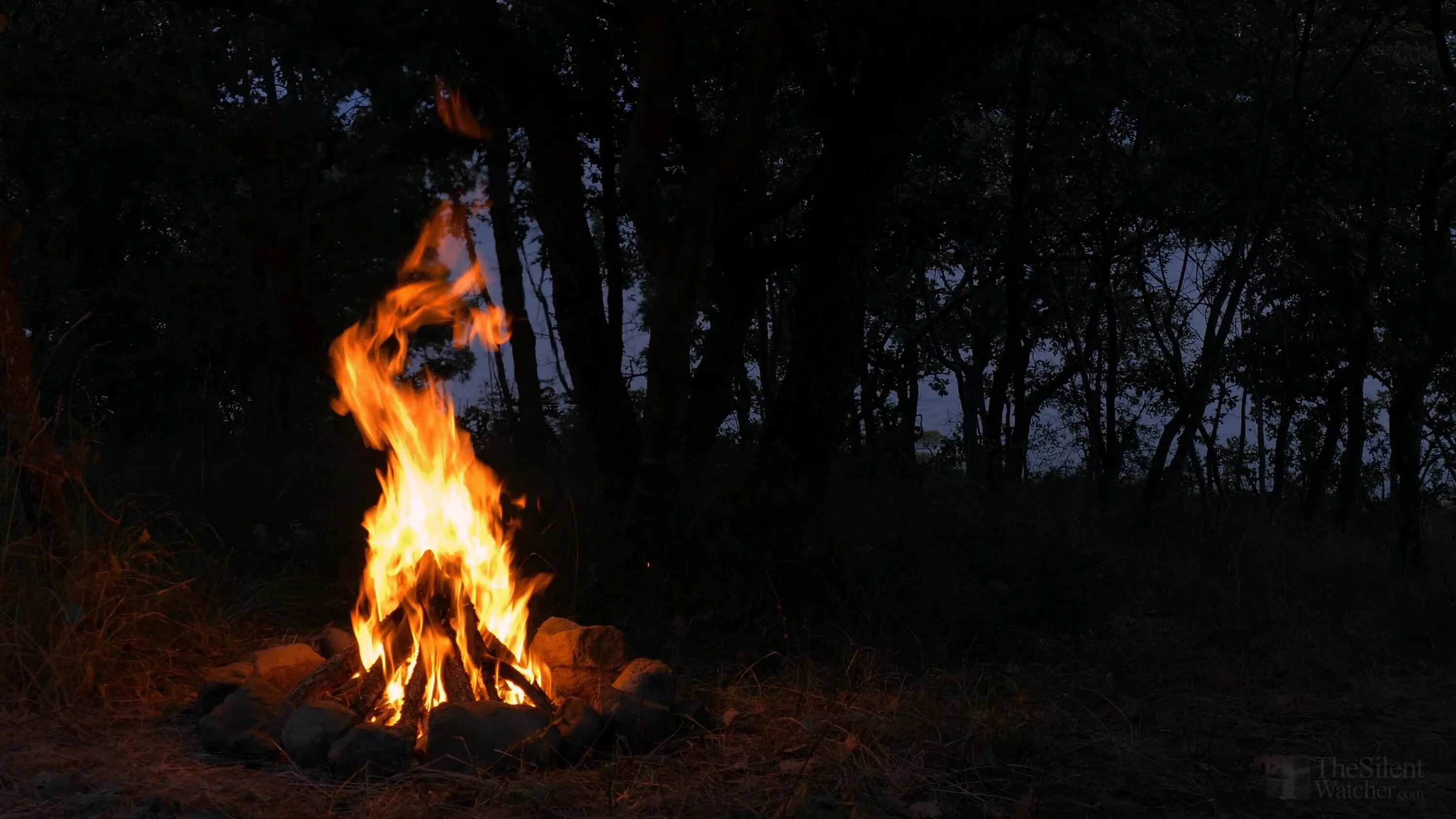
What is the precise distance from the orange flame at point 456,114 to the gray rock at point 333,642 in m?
4.11

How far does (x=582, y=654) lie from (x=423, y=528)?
3.40ft

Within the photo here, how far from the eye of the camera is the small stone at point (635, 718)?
445cm

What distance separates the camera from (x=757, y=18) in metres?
5.12

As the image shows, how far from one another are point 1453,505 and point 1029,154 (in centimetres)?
1689

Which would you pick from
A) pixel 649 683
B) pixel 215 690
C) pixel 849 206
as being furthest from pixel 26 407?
pixel 849 206

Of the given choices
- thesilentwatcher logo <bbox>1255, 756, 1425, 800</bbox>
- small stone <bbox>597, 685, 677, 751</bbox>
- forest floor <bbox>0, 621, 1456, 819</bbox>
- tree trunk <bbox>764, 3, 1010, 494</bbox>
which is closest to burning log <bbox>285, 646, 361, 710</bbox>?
forest floor <bbox>0, 621, 1456, 819</bbox>

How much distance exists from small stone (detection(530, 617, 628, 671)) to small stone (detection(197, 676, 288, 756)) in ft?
4.08

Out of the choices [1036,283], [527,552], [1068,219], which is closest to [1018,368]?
[1068,219]

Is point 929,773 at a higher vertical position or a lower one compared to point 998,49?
lower

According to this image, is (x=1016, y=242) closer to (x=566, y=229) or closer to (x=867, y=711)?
(x=566, y=229)

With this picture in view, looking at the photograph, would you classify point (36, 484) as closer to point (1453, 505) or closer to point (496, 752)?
point (496, 752)

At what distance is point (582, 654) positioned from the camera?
5238 millimetres

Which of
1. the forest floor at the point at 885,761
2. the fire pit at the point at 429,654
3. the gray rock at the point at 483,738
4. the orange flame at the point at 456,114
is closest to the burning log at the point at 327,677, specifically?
the fire pit at the point at 429,654

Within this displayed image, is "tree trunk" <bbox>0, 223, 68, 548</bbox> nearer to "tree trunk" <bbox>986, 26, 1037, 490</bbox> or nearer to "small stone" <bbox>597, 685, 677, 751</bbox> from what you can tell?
"small stone" <bbox>597, 685, 677, 751</bbox>
